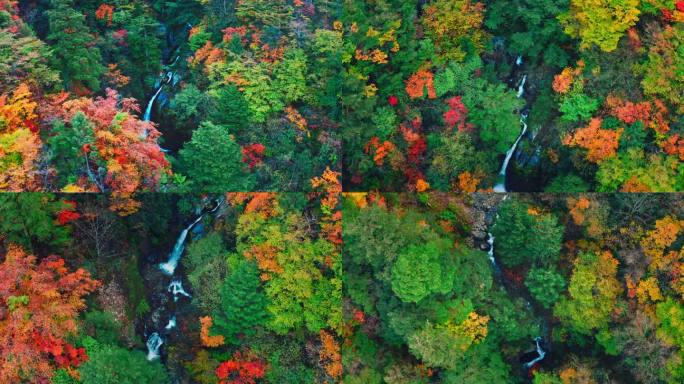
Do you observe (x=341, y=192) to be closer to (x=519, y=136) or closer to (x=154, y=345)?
(x=154, y=345)

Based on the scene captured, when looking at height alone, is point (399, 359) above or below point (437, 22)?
below

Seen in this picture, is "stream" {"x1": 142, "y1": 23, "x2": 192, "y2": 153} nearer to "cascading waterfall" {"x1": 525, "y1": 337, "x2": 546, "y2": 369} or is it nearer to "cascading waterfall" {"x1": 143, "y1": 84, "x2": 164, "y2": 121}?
"cascading waterfall" {"x1": 143, "y1": 84, "x2": 164, "y2": 121}

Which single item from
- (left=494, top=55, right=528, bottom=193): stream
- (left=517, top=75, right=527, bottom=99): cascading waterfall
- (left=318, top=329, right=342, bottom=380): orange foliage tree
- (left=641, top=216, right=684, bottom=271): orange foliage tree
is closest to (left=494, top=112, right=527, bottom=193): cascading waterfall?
(left=494, top=55, right=528, bottom=193): stream

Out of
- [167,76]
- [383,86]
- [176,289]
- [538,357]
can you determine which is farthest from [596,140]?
[167,76]

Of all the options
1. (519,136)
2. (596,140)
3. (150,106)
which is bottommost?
(519,136)

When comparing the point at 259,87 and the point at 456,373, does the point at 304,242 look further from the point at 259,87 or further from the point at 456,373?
the point at 259,87

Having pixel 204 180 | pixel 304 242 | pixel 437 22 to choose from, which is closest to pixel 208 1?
pixel 204 180

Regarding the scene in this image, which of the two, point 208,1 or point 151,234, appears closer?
point 151,234
